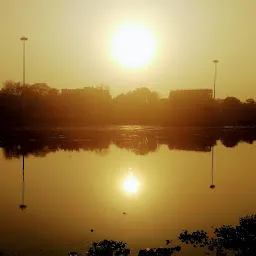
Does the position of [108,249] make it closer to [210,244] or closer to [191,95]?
[210,244]

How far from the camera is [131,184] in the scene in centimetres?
3108

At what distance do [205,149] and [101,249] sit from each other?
130 feet

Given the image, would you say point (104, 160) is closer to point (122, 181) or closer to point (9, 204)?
point (122, 181)

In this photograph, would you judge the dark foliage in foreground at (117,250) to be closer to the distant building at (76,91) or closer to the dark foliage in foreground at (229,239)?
the dark foliage in foreground at (229,239)

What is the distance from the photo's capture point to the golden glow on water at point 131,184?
2911 centimetres

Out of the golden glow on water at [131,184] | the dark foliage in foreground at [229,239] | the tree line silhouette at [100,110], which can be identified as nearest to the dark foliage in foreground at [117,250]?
the dark foliage in foreground at [229,239]

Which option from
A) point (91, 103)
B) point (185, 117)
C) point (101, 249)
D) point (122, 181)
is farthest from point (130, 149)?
point (91, 103)

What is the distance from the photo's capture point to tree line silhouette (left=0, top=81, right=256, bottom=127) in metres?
108

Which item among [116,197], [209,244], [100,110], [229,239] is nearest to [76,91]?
[100,110]

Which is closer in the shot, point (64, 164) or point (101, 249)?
point (101, 249)

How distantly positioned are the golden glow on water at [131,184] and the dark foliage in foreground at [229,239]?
394 inches

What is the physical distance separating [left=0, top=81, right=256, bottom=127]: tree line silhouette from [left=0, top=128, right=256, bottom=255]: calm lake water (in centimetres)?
5906

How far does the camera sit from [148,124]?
12912 cm

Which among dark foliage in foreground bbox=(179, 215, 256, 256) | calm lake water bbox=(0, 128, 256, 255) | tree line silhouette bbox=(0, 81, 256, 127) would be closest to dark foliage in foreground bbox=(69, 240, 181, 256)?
calm lake water bbox=(0, 128, 256, 255)
